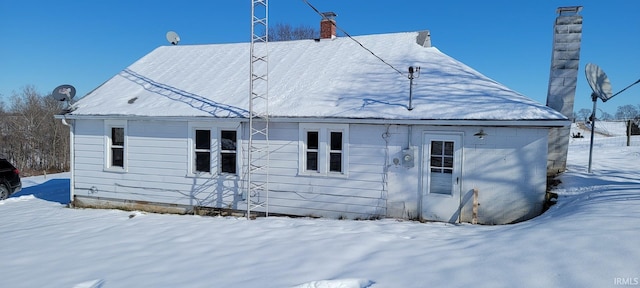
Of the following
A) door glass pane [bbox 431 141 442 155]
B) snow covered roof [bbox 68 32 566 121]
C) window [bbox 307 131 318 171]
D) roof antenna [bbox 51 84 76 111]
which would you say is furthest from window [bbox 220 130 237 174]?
roof antenna [bbox 51 84 76 111]

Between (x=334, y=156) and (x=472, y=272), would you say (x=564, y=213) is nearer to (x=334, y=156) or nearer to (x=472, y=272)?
(x=472, y=272)

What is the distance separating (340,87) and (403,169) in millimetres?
2965

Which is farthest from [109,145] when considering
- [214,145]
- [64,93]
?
[214,145]

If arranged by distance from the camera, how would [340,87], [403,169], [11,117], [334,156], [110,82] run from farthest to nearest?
[11,117] < [110,82] < [340,87] < [334,156] < [403,169]

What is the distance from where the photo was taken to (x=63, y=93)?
11188 millimetres

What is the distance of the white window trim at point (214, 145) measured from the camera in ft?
30.7

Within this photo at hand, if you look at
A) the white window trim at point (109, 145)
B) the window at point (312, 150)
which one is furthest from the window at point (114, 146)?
the window at point (312, 150)

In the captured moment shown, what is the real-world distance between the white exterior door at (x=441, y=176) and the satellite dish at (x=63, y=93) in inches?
432

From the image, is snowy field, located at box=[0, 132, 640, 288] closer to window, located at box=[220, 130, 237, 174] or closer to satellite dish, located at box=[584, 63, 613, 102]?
window, located at box=[220, 130, 237, 174]

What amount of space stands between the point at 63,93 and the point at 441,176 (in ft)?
38.1

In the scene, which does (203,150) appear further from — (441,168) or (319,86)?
(441,168)

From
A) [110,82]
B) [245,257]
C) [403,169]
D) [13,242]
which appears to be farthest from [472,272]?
[110,82]

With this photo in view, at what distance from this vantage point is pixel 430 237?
609 cm

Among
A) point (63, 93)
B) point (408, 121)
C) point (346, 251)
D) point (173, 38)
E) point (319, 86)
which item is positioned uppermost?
point (173, 38)
